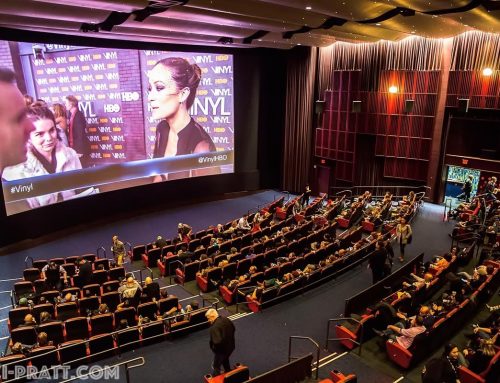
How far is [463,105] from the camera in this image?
1606cm

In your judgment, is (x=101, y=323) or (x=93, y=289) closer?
(x=101, y=323)

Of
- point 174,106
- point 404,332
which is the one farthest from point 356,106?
point 404,332

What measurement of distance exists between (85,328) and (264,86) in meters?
15.6

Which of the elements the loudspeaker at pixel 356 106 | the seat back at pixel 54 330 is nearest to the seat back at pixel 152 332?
the seat back at pixel 54 330

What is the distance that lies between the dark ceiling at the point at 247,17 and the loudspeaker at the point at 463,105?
2.42 m

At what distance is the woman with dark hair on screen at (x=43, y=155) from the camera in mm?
13461

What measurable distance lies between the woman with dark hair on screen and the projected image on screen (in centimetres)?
3

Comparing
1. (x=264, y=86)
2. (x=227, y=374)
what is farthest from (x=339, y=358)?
(x=264, y=86)

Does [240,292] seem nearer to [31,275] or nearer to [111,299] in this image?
[111,299]

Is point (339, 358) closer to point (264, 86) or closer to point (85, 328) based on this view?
point (85, 328)

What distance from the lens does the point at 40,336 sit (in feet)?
23.1

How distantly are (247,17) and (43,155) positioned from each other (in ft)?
25.6

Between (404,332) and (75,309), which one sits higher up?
(404,332)

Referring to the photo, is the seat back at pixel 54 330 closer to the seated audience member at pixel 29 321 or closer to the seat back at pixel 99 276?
the seated audience member at pixel 29 321
